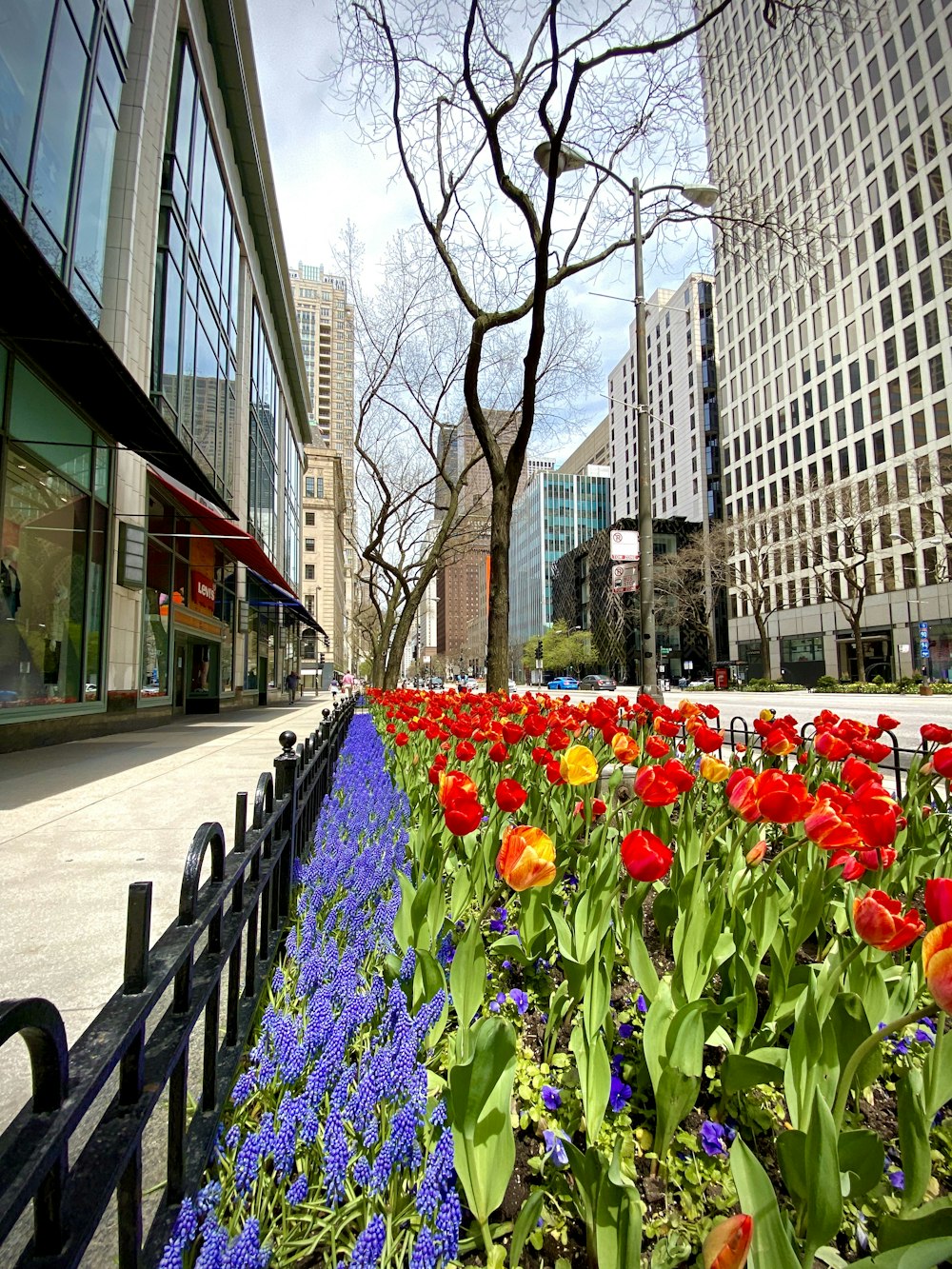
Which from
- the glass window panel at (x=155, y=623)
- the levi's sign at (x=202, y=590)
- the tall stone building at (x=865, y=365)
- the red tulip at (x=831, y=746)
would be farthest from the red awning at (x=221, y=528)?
the tall stone building at (x=865, y=365)

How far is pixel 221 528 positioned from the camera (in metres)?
15.9

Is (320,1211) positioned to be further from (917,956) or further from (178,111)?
(178,111)

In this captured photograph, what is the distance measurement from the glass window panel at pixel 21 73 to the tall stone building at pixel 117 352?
0.03 m

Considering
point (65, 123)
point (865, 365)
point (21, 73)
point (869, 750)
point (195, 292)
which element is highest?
point (865, 365)

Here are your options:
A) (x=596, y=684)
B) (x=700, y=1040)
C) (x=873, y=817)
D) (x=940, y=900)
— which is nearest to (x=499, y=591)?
(x=873, y=817)

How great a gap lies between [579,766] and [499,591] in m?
7.40

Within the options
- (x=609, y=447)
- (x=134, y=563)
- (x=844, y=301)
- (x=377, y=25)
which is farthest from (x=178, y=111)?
(x=609, y=447)

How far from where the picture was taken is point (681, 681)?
60.1 metres

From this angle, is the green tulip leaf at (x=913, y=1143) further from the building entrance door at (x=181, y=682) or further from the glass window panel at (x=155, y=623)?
the building entrance door at (x=181, y=682)

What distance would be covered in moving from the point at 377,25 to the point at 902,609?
46.3 metres

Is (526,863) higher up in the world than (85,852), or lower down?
higher up

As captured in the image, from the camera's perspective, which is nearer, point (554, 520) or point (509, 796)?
point (509, 796)

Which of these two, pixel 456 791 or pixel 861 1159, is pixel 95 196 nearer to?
pixel 456 791

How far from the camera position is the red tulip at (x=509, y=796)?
220 centimetres
